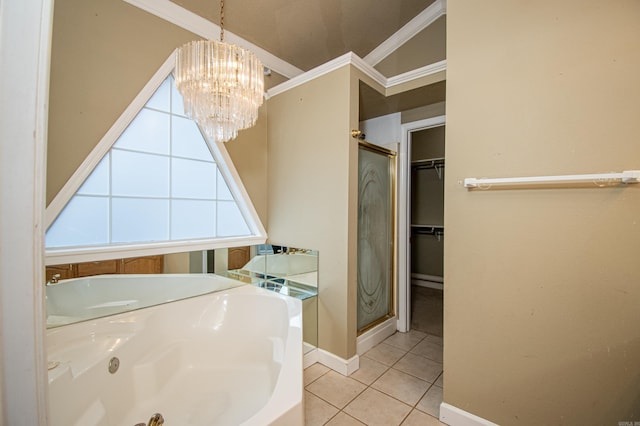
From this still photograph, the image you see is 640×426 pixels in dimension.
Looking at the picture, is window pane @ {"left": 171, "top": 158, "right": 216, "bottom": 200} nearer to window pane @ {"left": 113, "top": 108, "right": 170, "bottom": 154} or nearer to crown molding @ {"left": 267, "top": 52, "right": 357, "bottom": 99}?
window pane @ {"left": 113, "top": 108, "right": 170, "bottom": 154}

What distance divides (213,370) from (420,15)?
132 inches

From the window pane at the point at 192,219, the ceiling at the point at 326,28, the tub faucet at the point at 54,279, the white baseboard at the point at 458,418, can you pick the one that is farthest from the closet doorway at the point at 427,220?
the tub faucet at the point at 54,279

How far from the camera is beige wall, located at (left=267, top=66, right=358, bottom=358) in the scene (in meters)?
2.03

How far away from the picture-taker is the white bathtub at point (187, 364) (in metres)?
1.13

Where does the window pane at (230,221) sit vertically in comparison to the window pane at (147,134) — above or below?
below

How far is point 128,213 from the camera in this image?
1.88 meters

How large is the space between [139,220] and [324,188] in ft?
4.66

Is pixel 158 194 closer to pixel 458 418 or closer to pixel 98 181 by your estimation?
pixel 98 181

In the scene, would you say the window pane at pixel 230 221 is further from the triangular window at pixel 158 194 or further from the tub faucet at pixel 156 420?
the tub faucet at pixel 156 420

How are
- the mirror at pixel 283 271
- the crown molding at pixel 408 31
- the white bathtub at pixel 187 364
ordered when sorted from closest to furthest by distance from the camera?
the white bathtub at pixel 187 364 < the mirror at pixel 283 271 < the crown molding at pixel 408 31

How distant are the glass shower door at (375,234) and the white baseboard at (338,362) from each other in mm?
352

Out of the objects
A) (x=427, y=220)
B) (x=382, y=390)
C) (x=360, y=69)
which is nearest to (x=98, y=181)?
(x=360, y=69)

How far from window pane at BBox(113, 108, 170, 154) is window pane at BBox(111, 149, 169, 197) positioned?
56 millimetres

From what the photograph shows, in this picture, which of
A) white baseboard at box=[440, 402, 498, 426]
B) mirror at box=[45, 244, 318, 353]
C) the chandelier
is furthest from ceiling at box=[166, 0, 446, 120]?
white baseboard at box=[440, 402, 498, 426]
